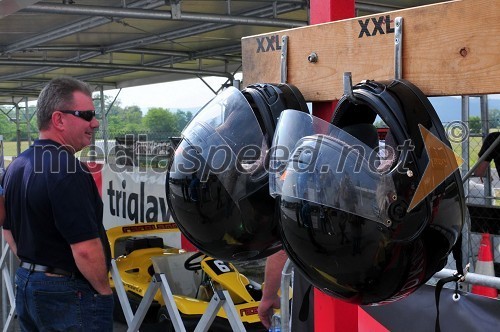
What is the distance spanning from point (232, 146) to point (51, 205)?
5.03 ft

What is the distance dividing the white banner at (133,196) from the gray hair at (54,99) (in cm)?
437

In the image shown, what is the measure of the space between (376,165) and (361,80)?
10.7 inches

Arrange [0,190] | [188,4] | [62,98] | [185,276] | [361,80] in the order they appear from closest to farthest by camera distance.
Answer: [361,80] → [62,98] → [0,190] → [185,276] → [188,4]

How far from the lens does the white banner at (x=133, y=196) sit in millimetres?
7703

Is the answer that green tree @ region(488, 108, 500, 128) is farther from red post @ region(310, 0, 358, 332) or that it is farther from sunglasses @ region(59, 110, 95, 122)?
red post @ region(310, 0, 358, 332)

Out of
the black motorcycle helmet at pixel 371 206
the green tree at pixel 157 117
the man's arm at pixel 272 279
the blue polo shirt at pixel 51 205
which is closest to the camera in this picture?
the black motorcycle helmet at pixel 371 206

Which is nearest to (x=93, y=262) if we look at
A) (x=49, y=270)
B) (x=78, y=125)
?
(x=49, y=270)

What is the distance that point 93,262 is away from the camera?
2.81 meters

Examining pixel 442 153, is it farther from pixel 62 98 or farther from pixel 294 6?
pixel 294 6

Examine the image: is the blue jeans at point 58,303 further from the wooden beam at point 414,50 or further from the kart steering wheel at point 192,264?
the kart steering wheel at point 192,264

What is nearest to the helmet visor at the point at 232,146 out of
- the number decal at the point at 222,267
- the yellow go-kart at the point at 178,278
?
the yellow go-kart at the point at 178,278

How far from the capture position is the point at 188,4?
8.07 meters

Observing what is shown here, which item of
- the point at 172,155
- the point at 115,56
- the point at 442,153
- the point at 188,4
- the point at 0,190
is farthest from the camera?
the point at 115,56

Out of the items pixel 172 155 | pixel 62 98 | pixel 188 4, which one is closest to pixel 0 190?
pixel 62 98
